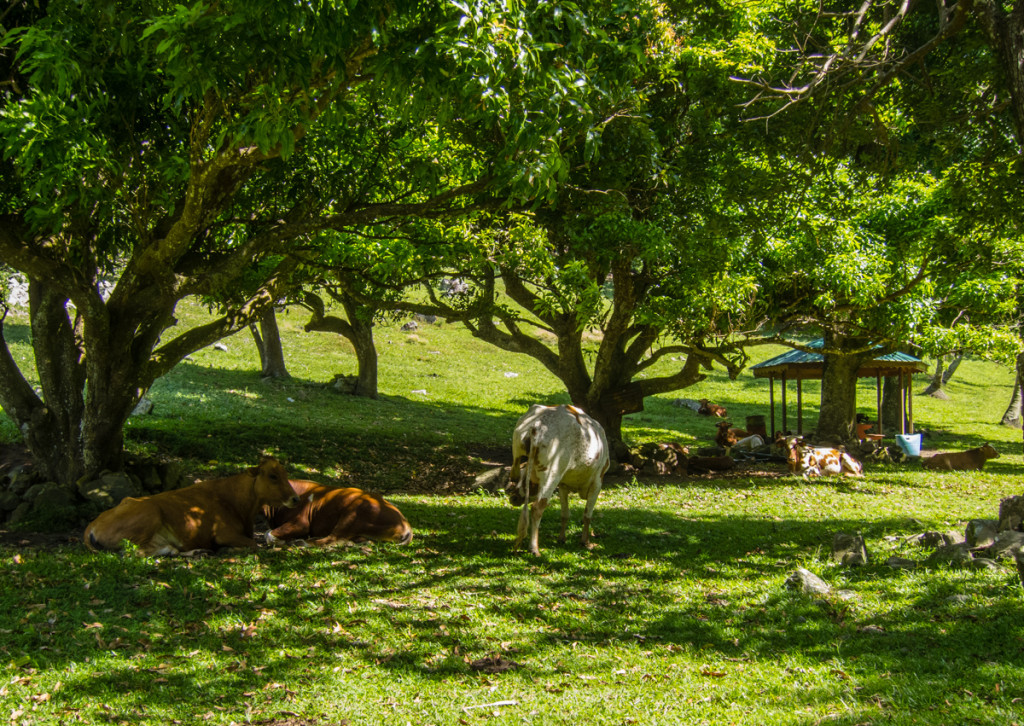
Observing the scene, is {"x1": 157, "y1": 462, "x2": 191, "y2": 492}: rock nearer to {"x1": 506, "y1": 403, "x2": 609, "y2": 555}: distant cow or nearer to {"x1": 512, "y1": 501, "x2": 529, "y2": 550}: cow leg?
{"x1": 506, "y1": 403, "x2": 609, "y2": 555}: distant cow

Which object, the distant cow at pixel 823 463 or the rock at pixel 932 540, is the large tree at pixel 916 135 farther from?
the rock at pixel 932 540

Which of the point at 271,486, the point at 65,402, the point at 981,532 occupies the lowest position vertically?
the point at 981,532

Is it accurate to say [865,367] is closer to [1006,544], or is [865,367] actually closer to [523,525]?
[1006,544]

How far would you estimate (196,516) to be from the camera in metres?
8.54

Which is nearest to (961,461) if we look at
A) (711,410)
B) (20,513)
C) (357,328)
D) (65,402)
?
(711,410)

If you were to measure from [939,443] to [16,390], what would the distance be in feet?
84.1

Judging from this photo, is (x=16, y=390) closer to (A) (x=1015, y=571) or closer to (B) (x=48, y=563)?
(B) (x=48, y=563)

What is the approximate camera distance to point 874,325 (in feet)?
54.7

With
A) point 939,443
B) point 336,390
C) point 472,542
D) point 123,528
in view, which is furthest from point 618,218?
point 939,443

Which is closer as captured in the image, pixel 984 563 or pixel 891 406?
pixel 984 563

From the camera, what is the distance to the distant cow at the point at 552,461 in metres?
8.95

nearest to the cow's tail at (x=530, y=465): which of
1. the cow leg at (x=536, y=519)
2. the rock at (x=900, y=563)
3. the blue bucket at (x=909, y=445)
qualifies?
the cow leg at (x=536, y=519)

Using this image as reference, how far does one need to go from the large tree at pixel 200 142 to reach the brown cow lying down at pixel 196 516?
2.48 m

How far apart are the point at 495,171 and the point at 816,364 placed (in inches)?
698
